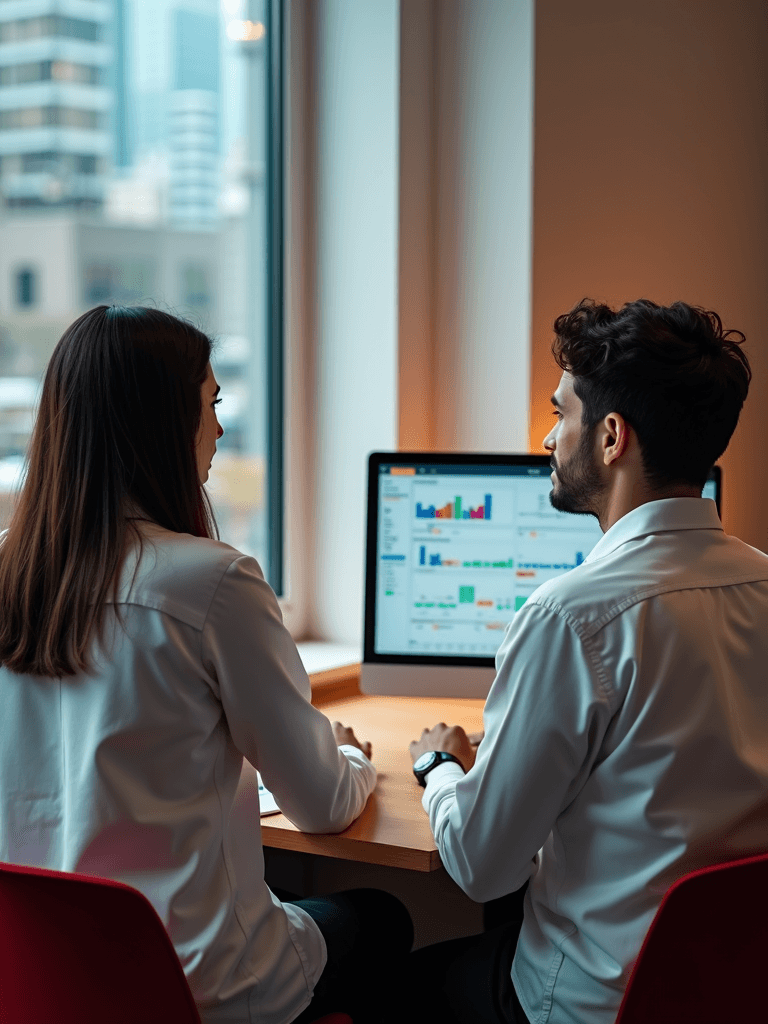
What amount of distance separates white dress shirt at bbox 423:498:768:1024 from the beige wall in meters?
1.13

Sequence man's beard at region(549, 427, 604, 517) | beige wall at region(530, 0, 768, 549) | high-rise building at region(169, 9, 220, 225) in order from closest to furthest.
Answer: man's beard at region(549, 427, 604, 517)
beige wall at region(530, 0, 768, 549)
high-rise building at region(169, 9, 220, 225)

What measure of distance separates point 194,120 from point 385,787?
5.35ft

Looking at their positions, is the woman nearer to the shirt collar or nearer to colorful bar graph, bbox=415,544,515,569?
the shirt collar

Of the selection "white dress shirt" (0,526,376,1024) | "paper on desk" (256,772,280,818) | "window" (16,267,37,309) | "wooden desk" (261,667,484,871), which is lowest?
"wooden desk" (261,667,484,871)

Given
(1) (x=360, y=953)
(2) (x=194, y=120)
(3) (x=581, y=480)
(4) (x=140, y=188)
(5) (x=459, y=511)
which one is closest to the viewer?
(3) (x=581, y=480)

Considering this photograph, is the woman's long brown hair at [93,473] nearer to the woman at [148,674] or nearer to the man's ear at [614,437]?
the woman at [148,674]

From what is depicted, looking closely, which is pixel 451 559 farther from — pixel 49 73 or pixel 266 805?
pixel 49 73

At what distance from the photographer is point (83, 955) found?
1.10 m

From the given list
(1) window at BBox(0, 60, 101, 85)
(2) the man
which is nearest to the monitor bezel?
(2) the man

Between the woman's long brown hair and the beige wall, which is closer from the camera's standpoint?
the woman's long brown hair

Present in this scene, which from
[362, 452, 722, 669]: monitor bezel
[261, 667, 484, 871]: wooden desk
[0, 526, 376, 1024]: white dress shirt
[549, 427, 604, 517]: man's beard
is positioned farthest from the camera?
[362, 452, 722, 669]: monitor bezel

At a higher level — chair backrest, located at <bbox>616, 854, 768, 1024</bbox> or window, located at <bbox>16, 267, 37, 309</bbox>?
window, located at <bbox>16, 267, 37, 309</bbox>

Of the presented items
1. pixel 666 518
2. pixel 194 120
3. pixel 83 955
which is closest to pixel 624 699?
pixel 666 518

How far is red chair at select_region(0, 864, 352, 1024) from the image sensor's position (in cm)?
105
